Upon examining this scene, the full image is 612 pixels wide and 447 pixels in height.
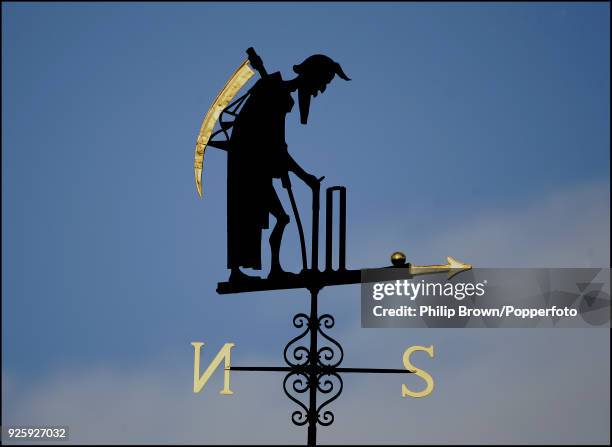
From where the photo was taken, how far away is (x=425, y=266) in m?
11.5

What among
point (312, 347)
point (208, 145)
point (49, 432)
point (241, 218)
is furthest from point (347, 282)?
point (49, 432)

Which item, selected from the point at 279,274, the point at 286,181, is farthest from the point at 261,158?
the point at 279,274

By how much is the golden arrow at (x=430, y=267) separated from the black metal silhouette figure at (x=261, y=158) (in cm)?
132

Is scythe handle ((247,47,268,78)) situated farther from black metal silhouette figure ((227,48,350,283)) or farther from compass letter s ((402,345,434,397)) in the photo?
compass letter s ((402,345,434,397))

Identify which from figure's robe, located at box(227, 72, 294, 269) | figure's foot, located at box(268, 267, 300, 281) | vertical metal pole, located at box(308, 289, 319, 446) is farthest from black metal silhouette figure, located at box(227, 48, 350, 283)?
vertical metal pole, located at box(308, 289, 319, 446)

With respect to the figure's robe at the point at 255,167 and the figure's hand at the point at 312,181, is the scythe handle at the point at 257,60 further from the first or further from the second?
the figure's hand at the point at 312,181

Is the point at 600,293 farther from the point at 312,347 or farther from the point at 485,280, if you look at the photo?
the point at 312,347

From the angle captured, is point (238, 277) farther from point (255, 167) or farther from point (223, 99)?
point (223, 99)

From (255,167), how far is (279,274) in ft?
3.93

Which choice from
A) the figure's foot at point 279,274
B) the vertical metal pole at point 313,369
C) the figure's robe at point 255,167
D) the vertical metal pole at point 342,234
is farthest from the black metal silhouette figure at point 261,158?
the vertical metal pole at point 313,369

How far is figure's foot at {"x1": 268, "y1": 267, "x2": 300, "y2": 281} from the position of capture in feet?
38.2

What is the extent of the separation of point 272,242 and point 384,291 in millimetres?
1337

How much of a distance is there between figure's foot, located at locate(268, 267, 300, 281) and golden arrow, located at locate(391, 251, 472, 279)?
1035mm

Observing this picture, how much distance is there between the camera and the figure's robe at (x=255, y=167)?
12.1m
